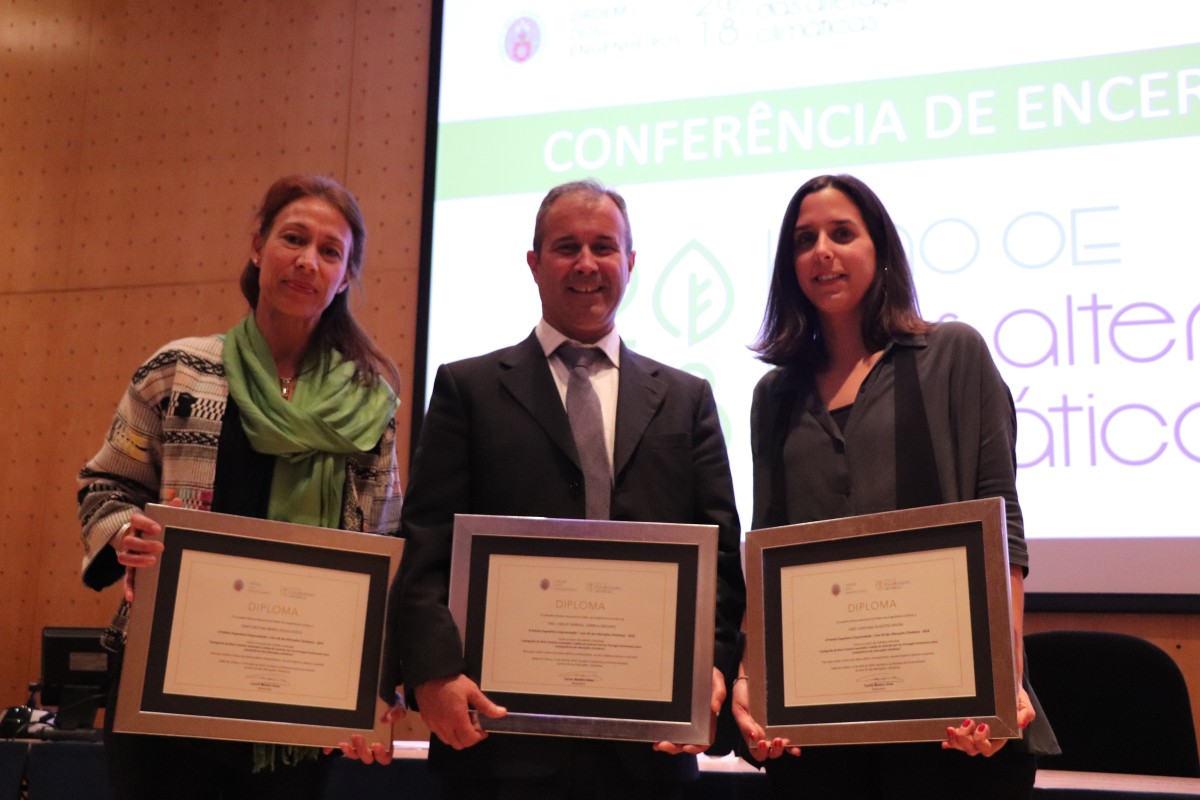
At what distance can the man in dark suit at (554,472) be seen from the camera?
188cm

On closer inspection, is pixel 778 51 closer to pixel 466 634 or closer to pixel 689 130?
pixel 689 130

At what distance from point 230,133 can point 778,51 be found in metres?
2.44

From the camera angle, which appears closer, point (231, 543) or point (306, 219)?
point (231, 543)

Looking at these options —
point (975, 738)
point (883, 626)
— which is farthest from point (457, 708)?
point (975, 738)

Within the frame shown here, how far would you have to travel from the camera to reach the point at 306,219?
2312 millimetres

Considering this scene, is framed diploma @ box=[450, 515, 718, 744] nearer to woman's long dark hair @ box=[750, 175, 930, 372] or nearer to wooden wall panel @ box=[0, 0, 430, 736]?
woman's long dark hair @ box=[750, 175, 930, 372]

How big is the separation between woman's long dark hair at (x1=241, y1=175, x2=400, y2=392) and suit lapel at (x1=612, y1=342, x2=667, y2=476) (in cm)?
55

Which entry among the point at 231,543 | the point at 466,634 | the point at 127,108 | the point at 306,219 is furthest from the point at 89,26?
the point at 466,634

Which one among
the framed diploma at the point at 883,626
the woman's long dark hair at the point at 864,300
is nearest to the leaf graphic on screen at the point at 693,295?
the woman's long dark hair at the point at 864,300

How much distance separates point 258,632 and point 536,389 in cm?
67

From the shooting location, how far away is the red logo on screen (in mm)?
4418

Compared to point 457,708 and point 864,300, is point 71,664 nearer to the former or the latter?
point 457,708

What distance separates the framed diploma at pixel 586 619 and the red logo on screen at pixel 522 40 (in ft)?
9.63

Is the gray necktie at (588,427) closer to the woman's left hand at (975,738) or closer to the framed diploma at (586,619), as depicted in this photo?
the framed diploma at (586,619)
